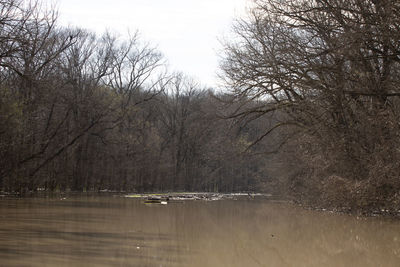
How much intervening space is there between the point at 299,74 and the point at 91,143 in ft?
85.6

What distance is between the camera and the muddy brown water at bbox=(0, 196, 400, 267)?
868cm

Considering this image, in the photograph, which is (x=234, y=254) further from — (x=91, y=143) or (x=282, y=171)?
(x=91, y=143)

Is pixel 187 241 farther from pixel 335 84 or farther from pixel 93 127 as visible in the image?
pixel 93 127

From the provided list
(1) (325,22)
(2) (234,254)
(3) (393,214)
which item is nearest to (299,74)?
(1) (325,22)

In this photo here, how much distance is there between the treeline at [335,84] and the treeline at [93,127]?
298 centimetres

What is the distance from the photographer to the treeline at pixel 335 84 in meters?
15.7

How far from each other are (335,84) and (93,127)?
2495 centimetres

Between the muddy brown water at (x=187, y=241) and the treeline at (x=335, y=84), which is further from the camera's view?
the treeline at (x=335, y=84)

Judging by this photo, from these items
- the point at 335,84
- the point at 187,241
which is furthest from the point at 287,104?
the point at 187,241

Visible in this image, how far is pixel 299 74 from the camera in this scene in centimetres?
1895

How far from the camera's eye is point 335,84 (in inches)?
704

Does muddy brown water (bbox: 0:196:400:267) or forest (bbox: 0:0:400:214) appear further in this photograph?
forest (bbox: 0:0:400:214)

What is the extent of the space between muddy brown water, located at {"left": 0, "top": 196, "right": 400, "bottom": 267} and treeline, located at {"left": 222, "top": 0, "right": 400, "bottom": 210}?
1789 mm

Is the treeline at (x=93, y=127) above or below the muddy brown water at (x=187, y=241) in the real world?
above
